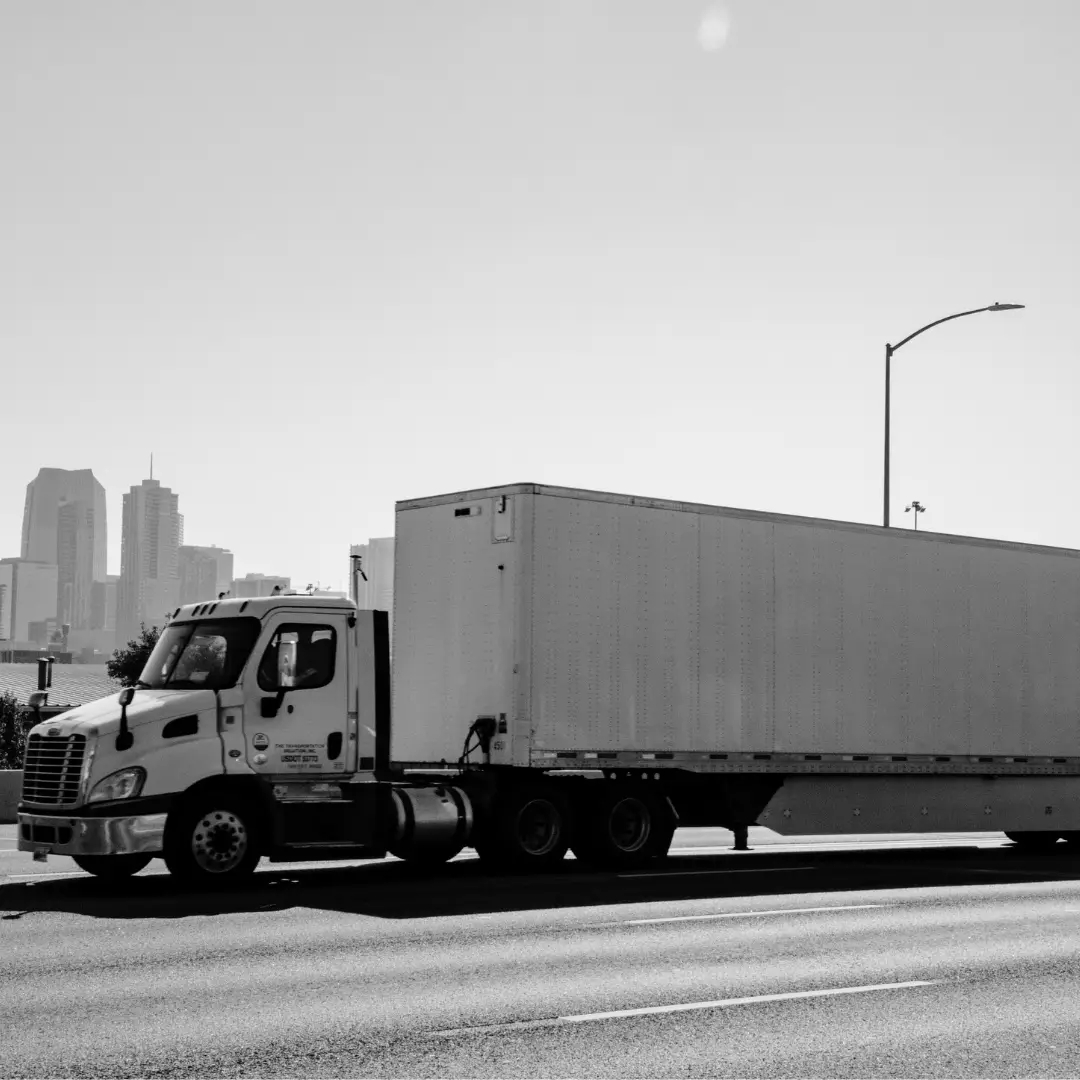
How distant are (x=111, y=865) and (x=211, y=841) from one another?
1.46 metres

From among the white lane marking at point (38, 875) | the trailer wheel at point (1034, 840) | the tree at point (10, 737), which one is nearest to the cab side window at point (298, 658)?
the white lane marking at point (38, 875)

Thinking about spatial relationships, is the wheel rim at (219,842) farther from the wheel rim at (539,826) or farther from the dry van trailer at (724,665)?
the wheel rim at (539,826)

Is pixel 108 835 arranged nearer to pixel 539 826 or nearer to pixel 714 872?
pixel 539 826

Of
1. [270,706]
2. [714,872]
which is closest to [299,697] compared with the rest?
[270,706]

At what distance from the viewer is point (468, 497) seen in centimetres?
1986

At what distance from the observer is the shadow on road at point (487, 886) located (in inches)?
595

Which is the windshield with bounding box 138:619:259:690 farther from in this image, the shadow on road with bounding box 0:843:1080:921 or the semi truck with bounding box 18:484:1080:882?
the shadow on road with bounding box 0:843:1080:921

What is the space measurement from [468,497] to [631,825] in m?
4.46

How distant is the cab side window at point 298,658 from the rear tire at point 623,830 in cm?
384

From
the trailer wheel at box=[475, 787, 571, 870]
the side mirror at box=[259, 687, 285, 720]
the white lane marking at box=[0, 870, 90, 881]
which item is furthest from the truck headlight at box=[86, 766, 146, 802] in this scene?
the trailer wheel at box=[475, 787, 571, 870]

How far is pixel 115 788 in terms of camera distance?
16.2 m

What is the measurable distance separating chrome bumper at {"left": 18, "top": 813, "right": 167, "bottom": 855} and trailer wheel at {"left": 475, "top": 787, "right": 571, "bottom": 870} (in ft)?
14.0

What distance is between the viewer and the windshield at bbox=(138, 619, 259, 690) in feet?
57.1

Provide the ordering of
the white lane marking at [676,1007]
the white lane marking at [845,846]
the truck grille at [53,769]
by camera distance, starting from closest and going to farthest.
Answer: the white lane marking at [676,1007], the truck grille at [53,769], the white lane marking at [845,846]
